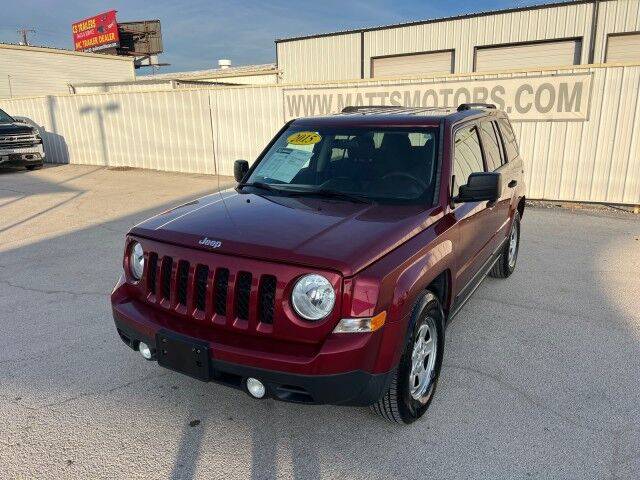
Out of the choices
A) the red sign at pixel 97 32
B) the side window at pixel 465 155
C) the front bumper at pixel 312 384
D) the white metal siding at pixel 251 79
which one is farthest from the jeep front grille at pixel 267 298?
the red sign at pixel 97 32

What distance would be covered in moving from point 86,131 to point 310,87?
379 inches

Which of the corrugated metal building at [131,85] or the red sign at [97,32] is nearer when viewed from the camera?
the corrugated metal building at [131,85]

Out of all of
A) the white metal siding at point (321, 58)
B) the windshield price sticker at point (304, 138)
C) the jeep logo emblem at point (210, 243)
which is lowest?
the jeep logo emblem at point (210, 243)

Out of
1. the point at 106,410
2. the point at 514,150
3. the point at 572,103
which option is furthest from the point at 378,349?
the point at 572,103

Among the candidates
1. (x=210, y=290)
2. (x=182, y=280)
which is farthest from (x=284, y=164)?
(x=210, y=290)

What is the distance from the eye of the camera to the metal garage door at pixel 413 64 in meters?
18.5

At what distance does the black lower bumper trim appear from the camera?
2336mm

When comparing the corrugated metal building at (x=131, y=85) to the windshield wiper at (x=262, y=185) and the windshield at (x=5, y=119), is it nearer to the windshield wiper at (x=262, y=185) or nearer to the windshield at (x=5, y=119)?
the windshield at (x=5, y=119)

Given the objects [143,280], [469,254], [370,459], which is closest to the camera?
[370,459]

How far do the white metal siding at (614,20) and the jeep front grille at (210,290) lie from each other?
679 inches

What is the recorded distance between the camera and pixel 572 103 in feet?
29.1

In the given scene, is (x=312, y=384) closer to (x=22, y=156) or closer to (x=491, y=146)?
(x=491, y=146)

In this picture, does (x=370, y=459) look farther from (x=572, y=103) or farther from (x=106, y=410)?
(x=572, y=103)

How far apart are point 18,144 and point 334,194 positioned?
14.7 m
